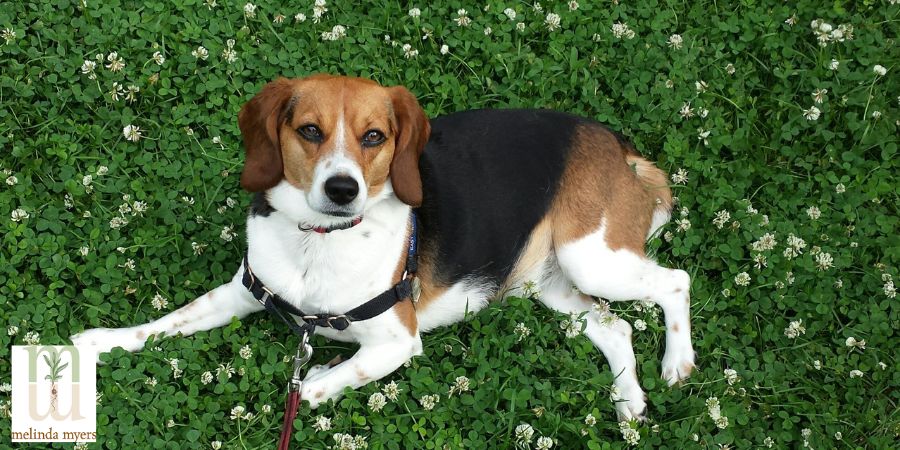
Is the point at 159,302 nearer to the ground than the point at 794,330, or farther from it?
nearer to the ground

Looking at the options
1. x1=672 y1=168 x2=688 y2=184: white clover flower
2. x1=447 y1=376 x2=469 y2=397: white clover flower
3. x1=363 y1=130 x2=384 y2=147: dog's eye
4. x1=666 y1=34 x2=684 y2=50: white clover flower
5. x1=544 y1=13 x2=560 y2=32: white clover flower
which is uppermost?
x1=363 y1=130 x2=384 y2=147: dog's eye

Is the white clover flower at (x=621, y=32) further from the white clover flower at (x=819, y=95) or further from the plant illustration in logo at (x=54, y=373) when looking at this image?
the plant illustration in logo at (x=54, y=373)

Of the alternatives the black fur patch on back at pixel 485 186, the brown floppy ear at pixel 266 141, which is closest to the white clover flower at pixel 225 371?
the brown floppy ear at pixel 266 141

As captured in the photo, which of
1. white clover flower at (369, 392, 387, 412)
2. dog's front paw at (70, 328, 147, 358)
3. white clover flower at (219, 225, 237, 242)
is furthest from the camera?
white clover flower at (219, 225, 237, 242)

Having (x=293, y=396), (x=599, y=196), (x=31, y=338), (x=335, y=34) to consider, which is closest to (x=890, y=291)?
(x=599, y=196)

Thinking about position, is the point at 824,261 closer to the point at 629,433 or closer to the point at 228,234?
the point at 629,433

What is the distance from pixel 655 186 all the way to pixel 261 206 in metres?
2.36

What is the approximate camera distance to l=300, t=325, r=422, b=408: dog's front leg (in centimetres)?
440

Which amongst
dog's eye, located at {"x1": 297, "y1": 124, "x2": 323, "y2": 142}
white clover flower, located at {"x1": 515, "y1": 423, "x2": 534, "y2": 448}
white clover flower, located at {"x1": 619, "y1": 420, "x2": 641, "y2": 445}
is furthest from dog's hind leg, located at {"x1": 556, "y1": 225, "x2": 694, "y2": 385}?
dog's eye, located at {"x1": 297, "y1": 124, "x2": 323, "y2": 142}

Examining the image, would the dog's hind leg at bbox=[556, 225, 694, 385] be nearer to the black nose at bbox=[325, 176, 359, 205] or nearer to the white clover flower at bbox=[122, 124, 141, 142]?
the black nose at bbox=[325, 176, 359, 205]

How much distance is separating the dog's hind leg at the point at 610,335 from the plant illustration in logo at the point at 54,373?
2.67 meters

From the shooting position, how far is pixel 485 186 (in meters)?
4.55

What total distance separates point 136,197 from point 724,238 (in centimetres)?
366

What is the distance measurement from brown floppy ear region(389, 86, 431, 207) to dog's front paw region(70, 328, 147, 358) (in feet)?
5.54
